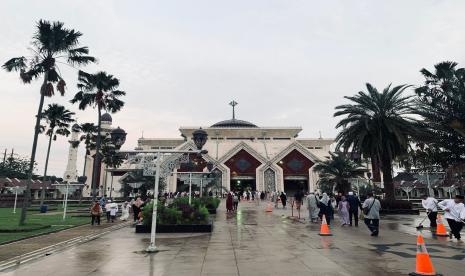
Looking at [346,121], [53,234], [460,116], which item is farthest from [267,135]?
[53,234]

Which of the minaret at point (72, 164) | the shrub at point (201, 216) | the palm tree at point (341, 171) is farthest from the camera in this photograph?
the minaret at point (72, 164)

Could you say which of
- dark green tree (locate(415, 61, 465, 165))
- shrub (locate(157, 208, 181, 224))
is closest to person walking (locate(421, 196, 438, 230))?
dark green tree (locate(415, 61, 465, 165))

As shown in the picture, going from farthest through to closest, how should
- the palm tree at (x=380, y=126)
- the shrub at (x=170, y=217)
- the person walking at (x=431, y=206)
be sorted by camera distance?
the palm tree at (x=380, y=126) < the person walking at (x=431, y=206) < the shrub at (x=170, y=217)

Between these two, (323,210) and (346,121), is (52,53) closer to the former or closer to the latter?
(323,210)

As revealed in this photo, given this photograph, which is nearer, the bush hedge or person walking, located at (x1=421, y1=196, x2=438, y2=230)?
the bush hedge

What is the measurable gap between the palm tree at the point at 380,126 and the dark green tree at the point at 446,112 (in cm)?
204

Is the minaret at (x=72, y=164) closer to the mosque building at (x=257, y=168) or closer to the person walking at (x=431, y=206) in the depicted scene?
the mosque building at (x=257, y=168)

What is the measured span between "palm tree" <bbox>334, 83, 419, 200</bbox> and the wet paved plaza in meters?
12.0

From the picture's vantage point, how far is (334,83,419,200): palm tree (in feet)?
75.7

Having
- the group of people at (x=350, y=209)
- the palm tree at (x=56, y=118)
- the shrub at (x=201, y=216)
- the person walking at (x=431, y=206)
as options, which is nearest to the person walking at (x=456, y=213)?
the group of people at (x=350, y=209)

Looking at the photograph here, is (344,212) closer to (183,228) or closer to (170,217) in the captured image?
(183,228)

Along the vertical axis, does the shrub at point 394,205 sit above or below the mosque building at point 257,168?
below

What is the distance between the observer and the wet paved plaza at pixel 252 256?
697 centimetres

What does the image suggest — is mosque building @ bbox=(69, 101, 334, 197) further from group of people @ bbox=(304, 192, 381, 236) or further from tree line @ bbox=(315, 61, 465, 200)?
group of people @ bbox=(304, 192, 381, 236)
